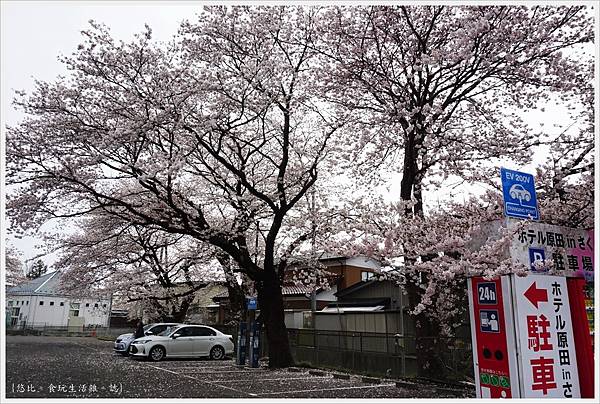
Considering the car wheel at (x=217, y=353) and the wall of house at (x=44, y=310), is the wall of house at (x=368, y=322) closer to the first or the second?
the car wheel at (x=217, y=353)

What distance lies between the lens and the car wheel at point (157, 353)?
1520cm

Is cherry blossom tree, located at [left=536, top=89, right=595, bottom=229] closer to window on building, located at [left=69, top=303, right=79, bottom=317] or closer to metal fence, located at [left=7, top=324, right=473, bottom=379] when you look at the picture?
metal fence, located at [left=7, top=324, right=473, bottom=379]

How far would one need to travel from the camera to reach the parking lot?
8312 millimetres

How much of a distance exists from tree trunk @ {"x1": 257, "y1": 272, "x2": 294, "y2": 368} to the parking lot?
1.55 feet

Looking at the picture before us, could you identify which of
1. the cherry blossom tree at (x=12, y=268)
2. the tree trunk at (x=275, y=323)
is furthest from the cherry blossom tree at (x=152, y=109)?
the cherry blossom tree at (x=12, y=268)

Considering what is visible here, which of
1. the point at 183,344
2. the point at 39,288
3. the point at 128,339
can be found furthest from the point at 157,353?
the point at 39,288

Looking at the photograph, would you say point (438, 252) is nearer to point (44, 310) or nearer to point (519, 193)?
point (519, 193)

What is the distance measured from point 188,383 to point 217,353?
7108 mm

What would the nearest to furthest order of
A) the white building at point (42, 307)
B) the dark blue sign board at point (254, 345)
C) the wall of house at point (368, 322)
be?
the wall of house at point (368, 322), the dark blue sign board at point (254, 345), the white building at point (42, 307)

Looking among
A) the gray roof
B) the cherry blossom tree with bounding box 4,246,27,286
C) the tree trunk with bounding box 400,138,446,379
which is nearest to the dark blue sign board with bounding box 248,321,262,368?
the tree trunk with bounding box 400,138,446,379

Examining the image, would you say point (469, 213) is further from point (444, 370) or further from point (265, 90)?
point (265, 90)

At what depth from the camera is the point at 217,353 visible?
55.1 ft

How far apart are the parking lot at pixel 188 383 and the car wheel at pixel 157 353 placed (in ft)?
6.94

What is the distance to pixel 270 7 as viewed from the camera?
11250 mm
